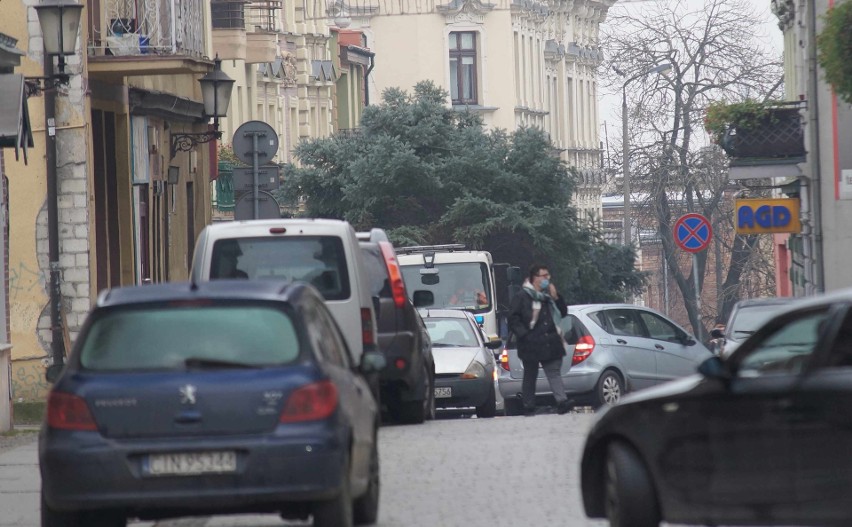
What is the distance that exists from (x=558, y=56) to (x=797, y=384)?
76.0m

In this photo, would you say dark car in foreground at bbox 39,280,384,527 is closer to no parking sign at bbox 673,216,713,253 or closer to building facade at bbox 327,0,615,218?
no parking sign at bbox 673,216,713,253

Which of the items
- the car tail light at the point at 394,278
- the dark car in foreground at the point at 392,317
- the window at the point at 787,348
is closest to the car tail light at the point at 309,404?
the window at the point at 787,348

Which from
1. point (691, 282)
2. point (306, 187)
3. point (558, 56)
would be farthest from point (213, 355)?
point (558, 56)

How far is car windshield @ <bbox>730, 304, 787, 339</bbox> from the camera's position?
2392 cm

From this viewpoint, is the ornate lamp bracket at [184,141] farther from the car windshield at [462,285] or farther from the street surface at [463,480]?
the street surface at [463,480]

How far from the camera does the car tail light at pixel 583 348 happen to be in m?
24.3

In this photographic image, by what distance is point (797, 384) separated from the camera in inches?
343

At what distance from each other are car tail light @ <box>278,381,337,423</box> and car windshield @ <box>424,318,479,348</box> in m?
15.0

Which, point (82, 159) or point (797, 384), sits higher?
point (82, 159)

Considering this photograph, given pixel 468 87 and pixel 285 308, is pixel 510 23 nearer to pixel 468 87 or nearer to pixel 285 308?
pixel 468 87

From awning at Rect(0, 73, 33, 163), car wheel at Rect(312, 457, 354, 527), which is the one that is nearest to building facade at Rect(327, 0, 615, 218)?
awning at Rect(0, 73, 33, 163)

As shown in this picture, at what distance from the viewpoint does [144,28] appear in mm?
27484

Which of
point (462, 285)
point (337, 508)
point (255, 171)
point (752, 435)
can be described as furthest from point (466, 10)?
point (752, 435)

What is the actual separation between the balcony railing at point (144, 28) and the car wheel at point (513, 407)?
21.4 feet
